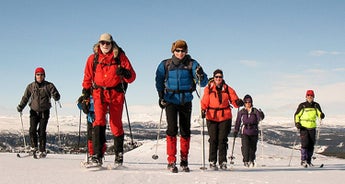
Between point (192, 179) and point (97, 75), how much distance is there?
102 inches

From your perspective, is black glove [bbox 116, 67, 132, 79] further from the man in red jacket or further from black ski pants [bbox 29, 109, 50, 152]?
black ski pants [bbox 29, 109, 50, 152]

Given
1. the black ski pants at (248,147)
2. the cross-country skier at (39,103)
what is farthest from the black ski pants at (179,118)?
the black ski pants at (248,147)

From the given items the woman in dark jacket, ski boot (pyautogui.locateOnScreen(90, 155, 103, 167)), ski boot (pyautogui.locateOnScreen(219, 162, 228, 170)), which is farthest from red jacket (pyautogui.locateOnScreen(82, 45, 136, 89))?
the woman in dark jacket

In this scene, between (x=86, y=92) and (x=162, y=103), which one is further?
(x=162, y=103)

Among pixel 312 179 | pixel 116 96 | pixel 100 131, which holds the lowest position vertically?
pixel 312 179

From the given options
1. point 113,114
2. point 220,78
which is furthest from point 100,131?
point 220,78

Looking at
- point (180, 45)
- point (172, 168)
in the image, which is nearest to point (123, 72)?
point (180, 45)

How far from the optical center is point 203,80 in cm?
796

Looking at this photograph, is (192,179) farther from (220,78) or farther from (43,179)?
(220,78)

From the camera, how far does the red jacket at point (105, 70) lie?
760 cm

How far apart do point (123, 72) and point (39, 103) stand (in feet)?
17.0

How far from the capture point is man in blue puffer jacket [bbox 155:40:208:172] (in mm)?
7914

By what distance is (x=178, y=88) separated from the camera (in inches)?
313

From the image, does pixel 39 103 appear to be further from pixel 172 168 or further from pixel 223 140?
pixel 172 168
